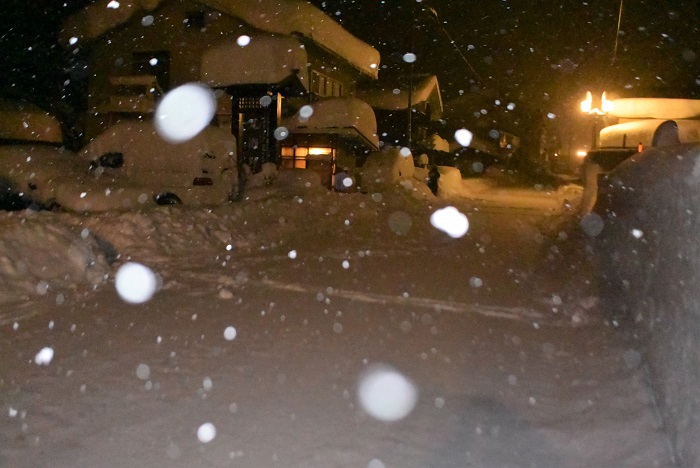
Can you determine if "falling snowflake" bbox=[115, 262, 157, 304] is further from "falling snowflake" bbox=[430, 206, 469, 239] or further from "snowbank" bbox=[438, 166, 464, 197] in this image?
"snowbank" bbox=[438, 166, 464, 197]

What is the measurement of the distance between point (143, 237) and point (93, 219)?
40.2 inches

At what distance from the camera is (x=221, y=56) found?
71.6ft

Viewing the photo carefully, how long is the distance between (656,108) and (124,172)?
18.0m

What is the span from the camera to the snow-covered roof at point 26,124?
1659 cm

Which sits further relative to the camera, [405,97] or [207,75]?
[405,97]

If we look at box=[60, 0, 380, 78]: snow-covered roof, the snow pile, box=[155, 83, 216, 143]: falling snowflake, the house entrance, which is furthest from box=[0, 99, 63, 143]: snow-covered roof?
the snow pile

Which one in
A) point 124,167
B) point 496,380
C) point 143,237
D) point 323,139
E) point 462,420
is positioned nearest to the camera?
point 462,420

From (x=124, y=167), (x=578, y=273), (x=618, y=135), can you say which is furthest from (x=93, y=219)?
(x=618, y=135)

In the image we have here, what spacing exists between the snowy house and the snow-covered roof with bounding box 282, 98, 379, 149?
76 mm

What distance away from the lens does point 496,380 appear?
205 inches

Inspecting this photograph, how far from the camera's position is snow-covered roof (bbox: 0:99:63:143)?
54.4 feet

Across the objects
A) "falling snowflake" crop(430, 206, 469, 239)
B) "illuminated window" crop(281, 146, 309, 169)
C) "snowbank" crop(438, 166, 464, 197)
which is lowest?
"snowbank" crop(438, 166, 464, 197)

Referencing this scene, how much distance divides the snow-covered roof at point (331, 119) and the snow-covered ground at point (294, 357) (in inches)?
439

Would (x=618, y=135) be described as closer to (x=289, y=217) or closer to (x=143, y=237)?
(x=289, y=217)
